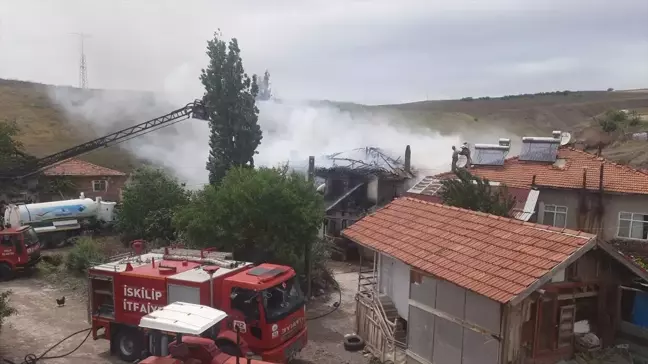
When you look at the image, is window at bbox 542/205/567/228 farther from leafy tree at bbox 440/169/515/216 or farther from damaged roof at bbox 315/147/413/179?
damaged roof at bbox 315/147/413/179

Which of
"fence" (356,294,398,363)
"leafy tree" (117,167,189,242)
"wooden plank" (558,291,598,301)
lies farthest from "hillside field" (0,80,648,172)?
"leafy tree" (117,167,189,242)

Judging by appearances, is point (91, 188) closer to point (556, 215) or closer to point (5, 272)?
point (5, 272)

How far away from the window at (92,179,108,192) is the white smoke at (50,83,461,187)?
7553 millimetres

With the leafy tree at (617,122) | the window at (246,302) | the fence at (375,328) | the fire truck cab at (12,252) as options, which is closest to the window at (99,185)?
the fire truck cab at (12,252)

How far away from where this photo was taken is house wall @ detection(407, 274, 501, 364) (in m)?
10.5

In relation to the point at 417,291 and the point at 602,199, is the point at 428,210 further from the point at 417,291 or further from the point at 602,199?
the point at 602,199

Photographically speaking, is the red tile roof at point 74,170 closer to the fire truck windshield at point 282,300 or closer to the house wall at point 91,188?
the house wall at point 91,188

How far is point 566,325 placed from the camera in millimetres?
10969

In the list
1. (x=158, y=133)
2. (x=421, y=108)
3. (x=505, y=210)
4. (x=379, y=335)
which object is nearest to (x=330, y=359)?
(x=379, y=335)

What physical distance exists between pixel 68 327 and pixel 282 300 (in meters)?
8.79

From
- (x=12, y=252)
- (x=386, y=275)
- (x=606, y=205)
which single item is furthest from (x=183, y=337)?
(x=606, y=205)

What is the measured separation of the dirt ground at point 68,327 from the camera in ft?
48.8

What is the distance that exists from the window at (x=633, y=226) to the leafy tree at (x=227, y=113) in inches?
764

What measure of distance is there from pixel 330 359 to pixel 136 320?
563 centimetres
